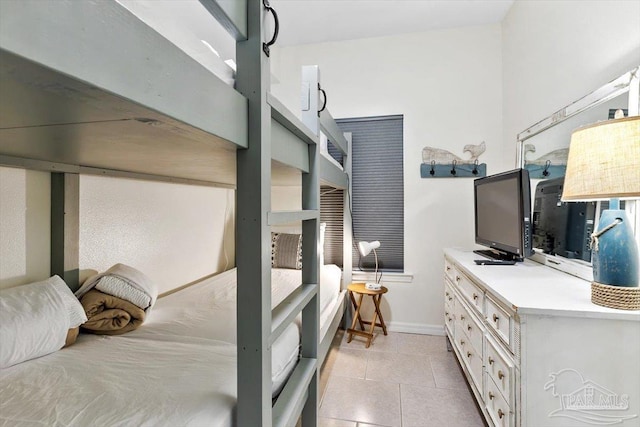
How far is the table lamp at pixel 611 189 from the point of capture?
40.9 inches

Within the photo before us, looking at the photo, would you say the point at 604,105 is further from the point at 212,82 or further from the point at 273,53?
the point at 273,53


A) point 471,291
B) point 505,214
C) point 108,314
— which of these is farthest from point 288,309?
point 505,214

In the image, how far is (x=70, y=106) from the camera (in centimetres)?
55

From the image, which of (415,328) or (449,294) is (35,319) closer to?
(449,294)

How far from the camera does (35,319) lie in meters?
1.22

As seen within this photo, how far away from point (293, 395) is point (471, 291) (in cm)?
116

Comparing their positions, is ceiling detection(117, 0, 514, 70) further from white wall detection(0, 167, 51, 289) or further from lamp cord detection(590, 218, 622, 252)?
lamp cord detection(590, 218, 622, 252)

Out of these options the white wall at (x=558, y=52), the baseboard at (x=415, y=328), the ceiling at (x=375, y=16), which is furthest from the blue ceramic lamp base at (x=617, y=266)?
the ceiling at (x=375, y=16)

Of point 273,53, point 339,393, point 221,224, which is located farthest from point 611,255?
point 273,53

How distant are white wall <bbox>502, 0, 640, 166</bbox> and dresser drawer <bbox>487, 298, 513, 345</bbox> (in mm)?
1230

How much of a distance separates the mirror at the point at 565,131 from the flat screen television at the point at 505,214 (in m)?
0.19

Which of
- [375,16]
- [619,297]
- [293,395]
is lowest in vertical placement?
[293,395]

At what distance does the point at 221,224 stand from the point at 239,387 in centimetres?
237

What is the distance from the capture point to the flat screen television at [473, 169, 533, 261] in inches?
72.3
